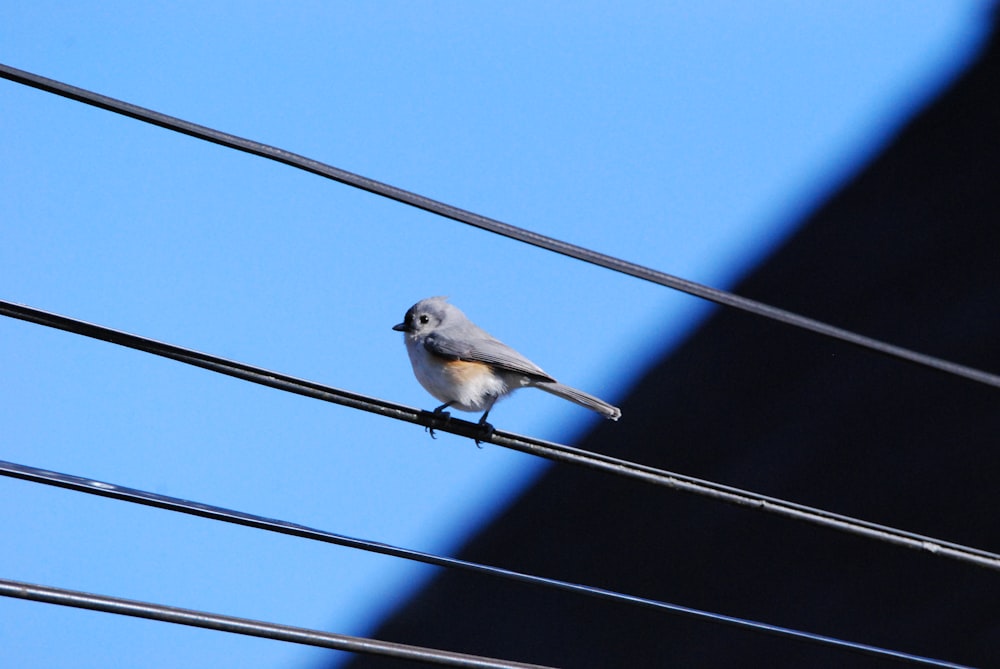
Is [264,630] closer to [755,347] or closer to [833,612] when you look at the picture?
[833,612]

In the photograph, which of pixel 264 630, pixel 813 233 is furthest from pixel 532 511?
pixel 264 630

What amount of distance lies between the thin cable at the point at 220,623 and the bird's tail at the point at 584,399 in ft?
6.79

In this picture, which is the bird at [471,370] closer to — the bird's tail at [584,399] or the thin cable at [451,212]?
the bird's tail at [584,399]

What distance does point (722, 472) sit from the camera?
30.3 ft

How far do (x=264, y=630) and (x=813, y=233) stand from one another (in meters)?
7.36

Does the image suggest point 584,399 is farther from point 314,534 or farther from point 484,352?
point 314,534

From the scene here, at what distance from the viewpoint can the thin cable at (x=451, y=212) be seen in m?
3.17

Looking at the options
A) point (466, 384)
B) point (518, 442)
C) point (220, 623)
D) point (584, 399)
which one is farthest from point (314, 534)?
point (466, 384)

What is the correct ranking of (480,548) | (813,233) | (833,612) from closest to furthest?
(833,612) < (813,233) < (480,548)

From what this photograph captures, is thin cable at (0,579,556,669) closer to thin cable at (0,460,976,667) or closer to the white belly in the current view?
thin cable at (0,460,976,667)

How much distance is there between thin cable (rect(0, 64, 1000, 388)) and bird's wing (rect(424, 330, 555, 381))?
5.64ft

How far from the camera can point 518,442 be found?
148 inches

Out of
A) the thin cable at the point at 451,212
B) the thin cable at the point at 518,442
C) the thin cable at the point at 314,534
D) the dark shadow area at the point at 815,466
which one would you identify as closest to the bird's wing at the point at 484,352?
the thin cable at the point at 518,442

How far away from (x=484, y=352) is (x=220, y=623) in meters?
2.97
